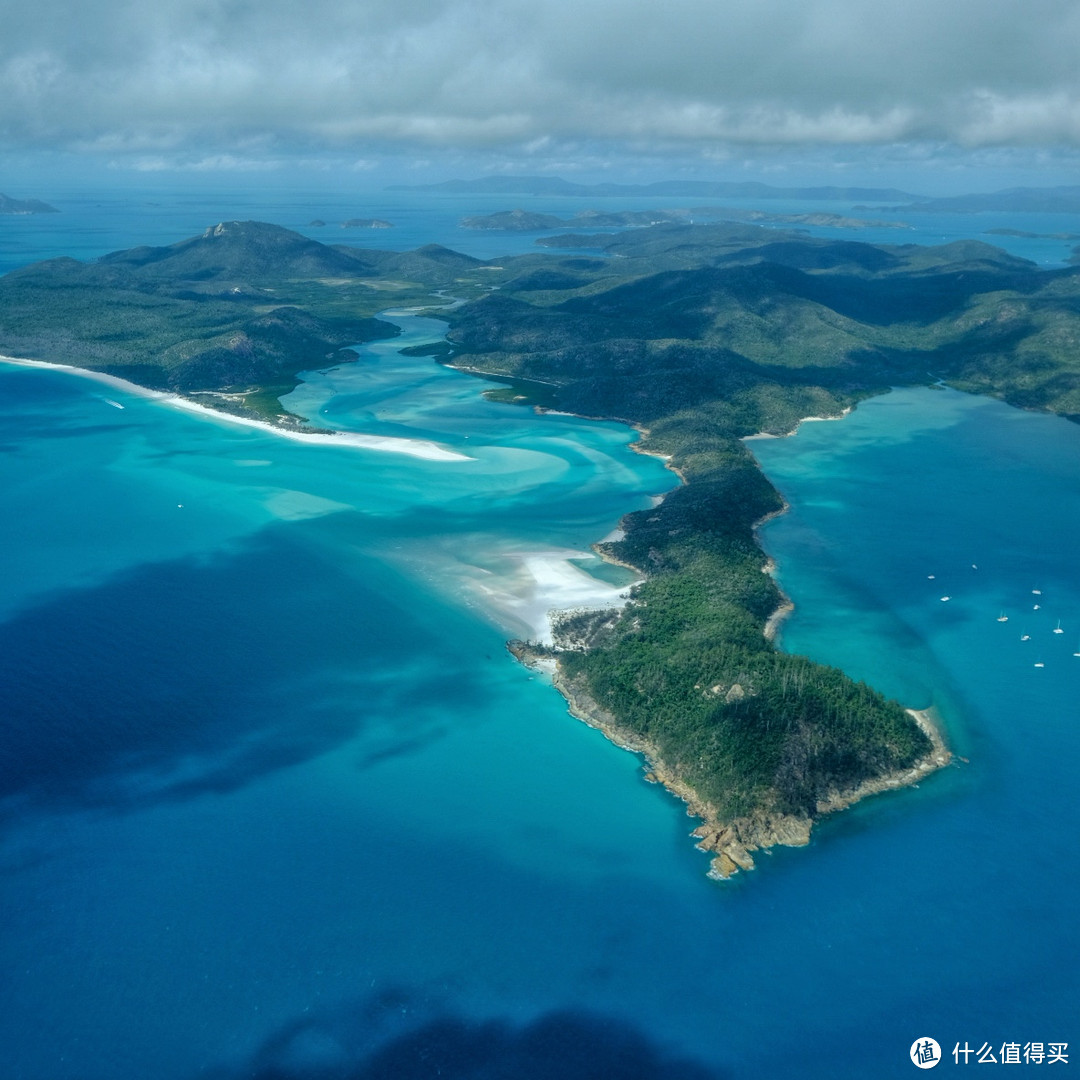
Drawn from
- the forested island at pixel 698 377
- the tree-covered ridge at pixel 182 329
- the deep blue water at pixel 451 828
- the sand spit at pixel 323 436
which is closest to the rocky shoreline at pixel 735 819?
the forested island at pixel 698 377

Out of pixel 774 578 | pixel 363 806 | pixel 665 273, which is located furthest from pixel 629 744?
pixel 665 273

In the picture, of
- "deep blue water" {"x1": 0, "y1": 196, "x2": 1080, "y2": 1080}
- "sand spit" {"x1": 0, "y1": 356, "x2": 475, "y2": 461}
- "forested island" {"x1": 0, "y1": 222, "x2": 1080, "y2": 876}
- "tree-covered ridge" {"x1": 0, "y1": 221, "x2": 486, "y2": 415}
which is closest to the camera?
"deep blue water" {"x1": 0, "y1": 196, "x2": 1080, "y2": 1080}

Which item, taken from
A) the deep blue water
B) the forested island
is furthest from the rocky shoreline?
the deep blue water

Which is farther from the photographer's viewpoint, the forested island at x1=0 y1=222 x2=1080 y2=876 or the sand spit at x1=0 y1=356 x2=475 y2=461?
the sand spit at x1=0 y1=356 x2=475 y2=461

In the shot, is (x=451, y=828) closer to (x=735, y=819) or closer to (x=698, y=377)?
(x=735, y=819)

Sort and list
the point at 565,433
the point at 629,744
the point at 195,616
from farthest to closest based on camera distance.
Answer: the point at 565,433 → the point at 195,616 → the point at 629,744

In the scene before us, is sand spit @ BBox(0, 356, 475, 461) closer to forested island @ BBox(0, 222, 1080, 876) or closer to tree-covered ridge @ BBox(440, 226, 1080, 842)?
forested island @ BBox(0, 222, 1080, 876)

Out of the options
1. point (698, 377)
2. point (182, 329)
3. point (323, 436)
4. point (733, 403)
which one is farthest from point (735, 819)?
point (182, 329)

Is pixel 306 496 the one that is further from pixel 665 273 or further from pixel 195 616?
pixel 665 273
